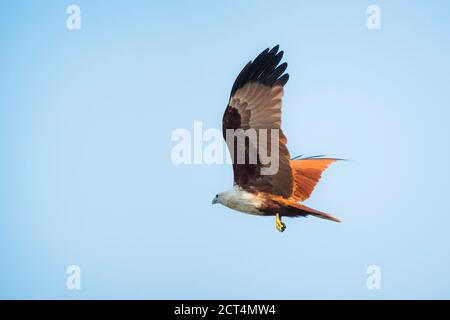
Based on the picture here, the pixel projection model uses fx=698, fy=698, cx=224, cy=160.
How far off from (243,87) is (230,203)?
167 cm

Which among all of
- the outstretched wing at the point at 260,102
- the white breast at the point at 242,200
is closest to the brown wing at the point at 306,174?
the white breast at the point at 242,200

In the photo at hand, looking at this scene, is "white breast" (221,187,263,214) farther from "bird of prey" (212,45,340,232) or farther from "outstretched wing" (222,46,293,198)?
"outstretched wing" (222,46,293,198)

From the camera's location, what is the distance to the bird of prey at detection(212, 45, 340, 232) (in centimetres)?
886

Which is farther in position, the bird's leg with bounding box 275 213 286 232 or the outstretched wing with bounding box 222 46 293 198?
the bird's leg with bounding box 275 213 286 232

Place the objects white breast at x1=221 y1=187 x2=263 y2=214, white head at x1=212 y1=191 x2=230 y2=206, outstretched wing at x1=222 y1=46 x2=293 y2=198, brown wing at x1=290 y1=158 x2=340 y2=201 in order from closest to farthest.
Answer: outstretched wing at x1=222 y1=46 x2=293 y2=198
white breast at x1=221 y1=187 x2=263 y2=214
white head at x1=212 y1=191 x2=230 y2=206
brown wing at x1=290 y1=158 x2=340 y2=201

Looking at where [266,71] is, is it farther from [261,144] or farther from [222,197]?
[222,197]

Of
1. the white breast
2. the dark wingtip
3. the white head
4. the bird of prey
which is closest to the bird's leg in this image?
the bird of prey

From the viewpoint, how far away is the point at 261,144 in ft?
29.2

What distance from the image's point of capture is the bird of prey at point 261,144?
8.86 metres

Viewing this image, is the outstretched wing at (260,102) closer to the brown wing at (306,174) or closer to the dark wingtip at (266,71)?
the dark wingtip at (266,71)
